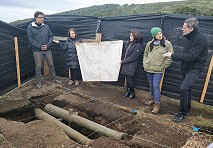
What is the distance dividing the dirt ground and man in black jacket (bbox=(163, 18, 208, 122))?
29.3 inches

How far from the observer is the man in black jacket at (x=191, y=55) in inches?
179

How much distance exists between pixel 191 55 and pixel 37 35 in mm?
4679

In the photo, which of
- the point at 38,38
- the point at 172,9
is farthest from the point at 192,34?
the point at 172,9

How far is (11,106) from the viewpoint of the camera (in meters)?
5.82

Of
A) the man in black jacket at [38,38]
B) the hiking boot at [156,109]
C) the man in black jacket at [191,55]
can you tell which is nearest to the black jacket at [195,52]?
the man in black jacket at [191,55]

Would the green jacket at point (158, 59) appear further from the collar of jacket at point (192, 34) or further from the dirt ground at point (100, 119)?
the dirt ground at point (100, 119)

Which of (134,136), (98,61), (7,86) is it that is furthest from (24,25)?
(134,136)

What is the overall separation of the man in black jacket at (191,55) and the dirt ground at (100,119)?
745 mm

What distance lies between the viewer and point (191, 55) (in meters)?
4.57

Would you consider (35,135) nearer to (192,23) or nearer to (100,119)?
(100,119)

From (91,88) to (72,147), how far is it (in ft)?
11.4

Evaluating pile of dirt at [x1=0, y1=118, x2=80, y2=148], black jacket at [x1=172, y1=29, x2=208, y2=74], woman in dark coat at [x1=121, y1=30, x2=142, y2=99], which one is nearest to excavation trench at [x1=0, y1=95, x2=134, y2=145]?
pile of dirt at [x1=0, y1=118, x2=80, y2=148]

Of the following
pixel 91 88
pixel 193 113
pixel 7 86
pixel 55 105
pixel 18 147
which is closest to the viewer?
pixel 18 147

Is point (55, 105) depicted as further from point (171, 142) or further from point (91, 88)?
point (171, 142)
